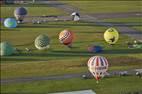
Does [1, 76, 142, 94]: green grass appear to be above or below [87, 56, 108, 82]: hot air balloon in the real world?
below

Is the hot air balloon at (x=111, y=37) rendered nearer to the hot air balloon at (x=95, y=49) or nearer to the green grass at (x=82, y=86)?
the hot air balloon at (x=95, y=49)

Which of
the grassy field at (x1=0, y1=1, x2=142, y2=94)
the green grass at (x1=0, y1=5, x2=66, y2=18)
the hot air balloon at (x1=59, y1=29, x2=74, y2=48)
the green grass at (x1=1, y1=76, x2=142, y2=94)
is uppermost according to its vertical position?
the green grass at (x1=0, y1=5, x2=66, y2=18)

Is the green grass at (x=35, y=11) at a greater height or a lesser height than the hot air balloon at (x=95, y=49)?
greater

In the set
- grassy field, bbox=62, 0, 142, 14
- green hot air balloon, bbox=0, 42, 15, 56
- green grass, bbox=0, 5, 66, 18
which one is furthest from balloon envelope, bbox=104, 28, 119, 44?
grassy field, bbox=62, 0, 142, 14

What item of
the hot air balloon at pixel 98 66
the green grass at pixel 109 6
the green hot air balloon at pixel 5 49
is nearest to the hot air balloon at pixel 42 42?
the green hot air balloon at pixel 5 49

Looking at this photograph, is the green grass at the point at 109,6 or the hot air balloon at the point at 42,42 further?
the green grass at the point at 109,6

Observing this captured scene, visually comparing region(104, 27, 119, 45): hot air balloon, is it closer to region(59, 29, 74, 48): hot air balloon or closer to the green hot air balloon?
region(59, 29, 74, 48): hot air balloon

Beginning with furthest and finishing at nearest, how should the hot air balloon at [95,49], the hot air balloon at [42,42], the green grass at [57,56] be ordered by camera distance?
the hot air balloon at [95,49] < the hot air balloon at [42,42] < the green grass at [57,56]
